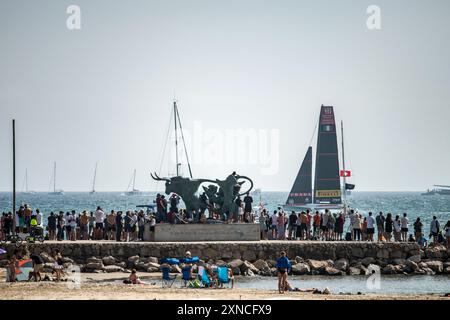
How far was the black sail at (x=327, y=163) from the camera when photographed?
275ft

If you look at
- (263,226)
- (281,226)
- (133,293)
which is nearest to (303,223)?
(281,226)

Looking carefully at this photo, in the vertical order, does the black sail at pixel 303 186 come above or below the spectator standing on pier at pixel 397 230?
above

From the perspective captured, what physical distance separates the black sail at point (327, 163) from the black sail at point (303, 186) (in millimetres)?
8215

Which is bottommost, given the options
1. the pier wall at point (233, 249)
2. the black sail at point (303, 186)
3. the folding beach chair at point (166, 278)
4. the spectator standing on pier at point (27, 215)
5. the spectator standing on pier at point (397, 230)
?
the folding beach chair at point (166, 278)

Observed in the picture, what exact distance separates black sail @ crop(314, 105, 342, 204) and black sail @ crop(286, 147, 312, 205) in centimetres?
821

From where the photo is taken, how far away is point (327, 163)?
86.6 metres

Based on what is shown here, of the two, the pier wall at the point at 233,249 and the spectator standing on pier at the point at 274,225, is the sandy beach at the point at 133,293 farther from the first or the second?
the spectator standing on pier at the point at 274,225

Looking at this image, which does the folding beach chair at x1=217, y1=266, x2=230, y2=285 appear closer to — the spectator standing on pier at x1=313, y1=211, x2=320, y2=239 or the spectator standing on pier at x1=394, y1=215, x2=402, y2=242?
the spectator standing on pier at x1=313, y1=211, x2=320, y2=239

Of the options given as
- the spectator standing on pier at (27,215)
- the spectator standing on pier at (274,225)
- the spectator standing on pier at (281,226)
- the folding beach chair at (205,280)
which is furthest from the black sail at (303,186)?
the folding beach chair at (205,280)

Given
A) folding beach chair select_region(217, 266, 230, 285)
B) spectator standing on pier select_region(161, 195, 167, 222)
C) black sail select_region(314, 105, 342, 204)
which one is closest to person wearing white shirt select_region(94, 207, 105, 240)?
spectator standing on pier select_region(161, 195, 167, 222)

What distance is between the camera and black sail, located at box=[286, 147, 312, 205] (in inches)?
3858
